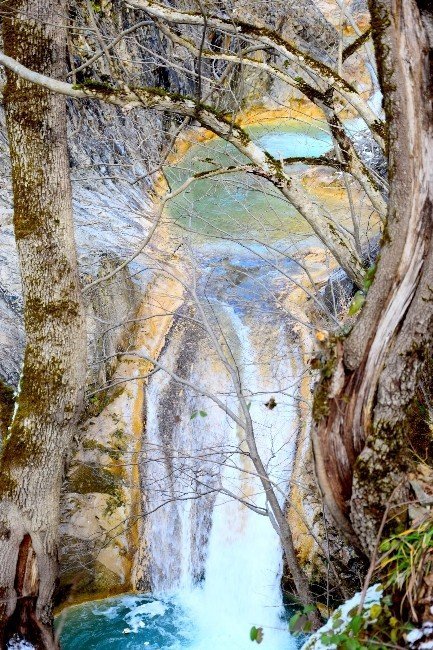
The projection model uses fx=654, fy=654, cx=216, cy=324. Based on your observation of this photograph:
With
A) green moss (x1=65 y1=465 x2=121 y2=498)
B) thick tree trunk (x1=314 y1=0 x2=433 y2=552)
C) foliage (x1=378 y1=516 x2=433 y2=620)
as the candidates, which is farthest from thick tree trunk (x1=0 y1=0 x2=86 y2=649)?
green moss (x1=65 y1=465 x2=121 y2=498)

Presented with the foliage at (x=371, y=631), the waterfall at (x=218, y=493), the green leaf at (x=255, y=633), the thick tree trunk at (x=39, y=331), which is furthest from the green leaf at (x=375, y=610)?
the waterfall at (x=218, y=493)

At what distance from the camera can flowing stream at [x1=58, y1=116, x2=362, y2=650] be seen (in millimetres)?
7246

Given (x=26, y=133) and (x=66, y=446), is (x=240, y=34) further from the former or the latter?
(x=66, y=446)

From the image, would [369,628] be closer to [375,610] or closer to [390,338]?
[375,610]

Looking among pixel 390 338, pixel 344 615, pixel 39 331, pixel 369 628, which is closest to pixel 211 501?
pixel 39 331

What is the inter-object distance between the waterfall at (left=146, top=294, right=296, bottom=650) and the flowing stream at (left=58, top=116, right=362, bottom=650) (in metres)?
0.01

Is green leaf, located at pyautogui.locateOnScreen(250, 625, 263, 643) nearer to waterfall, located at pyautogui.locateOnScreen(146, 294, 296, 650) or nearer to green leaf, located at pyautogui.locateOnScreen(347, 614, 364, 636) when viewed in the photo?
green leaf, located at pyautogui.locateOnScreen(347, 614, 364, 636)

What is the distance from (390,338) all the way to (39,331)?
253 centimetres

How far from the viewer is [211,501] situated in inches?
311

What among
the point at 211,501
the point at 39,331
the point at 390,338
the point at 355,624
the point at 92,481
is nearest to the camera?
the point at 355,624

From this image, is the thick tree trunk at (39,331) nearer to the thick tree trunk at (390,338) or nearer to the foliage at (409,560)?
the thick tree trunk at (390,338)

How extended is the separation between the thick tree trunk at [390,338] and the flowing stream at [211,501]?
3.57 m

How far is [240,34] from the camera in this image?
4781 millimetres

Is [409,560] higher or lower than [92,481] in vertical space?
lower
